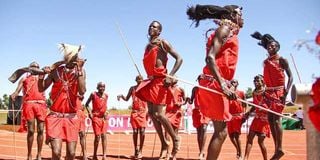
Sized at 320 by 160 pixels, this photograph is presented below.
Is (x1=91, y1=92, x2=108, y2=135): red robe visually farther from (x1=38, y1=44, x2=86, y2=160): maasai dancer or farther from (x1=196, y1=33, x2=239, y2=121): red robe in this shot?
(x1=196, y1=33, x2=239, y2=121): red robe

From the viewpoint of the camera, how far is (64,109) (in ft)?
21.2

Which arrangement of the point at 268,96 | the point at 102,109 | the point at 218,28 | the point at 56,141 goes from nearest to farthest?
the point at 218,28 → the point at 56,141 → the point at 268,96 → the point at 102,109

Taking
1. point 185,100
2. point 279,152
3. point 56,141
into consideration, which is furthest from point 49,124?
point 185,100

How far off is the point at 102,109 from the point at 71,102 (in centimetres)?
537

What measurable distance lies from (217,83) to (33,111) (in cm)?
563

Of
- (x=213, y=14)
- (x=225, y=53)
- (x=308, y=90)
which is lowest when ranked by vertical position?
(x=308, y=90)

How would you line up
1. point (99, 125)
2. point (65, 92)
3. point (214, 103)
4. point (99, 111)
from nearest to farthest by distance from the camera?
point (214, 103) < point (65, 92) < point (99, 125) < point (99, 111)

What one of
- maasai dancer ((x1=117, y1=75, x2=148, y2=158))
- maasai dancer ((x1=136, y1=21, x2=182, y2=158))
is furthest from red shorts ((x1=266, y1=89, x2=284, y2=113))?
maasai dancer ((x1=117, y1=75, x2=148, y2=158))

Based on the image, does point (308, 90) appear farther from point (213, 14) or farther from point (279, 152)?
point (279, 152)

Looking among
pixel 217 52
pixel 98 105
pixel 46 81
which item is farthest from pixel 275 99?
pixel 98 105

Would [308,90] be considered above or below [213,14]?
below

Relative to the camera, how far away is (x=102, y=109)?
1187cm

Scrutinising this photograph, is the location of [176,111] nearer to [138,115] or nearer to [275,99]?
[138,115]

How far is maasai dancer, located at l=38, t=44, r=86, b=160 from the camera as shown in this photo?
250 inches
